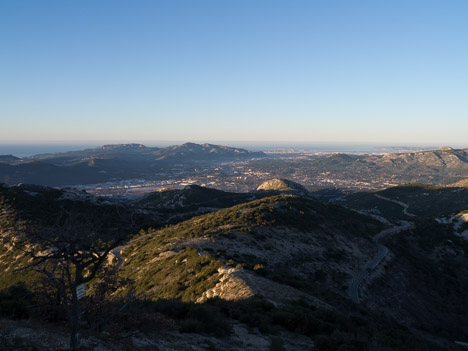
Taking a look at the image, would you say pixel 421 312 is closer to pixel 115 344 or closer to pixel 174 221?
pixel 115 344

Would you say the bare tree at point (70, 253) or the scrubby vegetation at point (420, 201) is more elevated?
the bare tree at point (70, 253)

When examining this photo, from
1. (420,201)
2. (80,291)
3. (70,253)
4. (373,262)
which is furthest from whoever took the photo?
(420,201)

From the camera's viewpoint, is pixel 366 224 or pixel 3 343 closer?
pixel 3 343

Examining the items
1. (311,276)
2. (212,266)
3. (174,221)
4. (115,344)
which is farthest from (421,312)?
(174,221)

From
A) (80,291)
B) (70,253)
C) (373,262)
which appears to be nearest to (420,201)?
(373,262)

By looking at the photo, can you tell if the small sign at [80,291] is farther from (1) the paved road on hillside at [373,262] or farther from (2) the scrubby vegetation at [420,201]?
(2) the scrubby vegetation at [420,201]

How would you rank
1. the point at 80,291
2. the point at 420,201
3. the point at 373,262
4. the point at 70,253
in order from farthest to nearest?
1. the point at 420,201
2. the point at 373,262
3. the point at 70,253
4. the point at 80,291

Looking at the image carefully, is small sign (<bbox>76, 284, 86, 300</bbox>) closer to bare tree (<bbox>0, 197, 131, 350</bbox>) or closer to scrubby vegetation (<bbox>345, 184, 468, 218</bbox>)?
bare tree (<bbox>0, 197, 131, 350</bbox>)

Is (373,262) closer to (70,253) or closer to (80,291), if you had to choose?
(80,291)

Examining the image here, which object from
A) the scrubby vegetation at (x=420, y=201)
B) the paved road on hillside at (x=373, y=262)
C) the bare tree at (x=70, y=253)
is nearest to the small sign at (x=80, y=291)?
the bare tree at (x=70, y=253)
